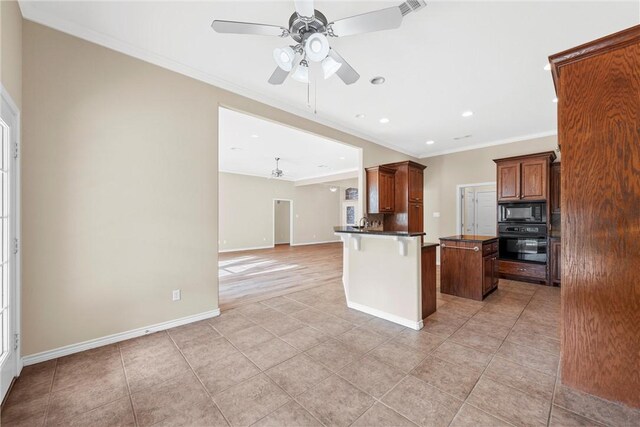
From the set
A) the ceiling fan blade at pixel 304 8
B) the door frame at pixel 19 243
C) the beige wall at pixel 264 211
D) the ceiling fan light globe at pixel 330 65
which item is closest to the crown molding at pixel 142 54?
the door frame at pixel 19 243

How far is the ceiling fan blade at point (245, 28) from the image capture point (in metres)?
1.81

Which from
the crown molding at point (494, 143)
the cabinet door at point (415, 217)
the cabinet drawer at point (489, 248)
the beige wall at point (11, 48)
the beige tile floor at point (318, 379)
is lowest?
the beige tile floor at point (318, 379)

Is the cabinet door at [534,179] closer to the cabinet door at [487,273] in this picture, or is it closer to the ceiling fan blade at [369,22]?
the cabinet door at [487,273]

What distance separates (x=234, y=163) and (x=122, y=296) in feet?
19.7

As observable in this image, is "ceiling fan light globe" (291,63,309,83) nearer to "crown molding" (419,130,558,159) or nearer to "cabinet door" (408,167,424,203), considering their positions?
"cabinet door" (408,167,424,203)

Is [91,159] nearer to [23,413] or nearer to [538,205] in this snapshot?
[23,413]

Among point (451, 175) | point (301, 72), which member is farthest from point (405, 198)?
point (301, 72)

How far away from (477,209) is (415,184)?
1.82 meters

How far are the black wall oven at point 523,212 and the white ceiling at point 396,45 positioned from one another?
163 centimetres

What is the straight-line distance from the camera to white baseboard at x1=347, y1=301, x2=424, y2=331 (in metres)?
2.87

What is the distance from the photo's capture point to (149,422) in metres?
1.59

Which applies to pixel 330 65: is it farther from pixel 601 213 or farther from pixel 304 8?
pixel 601 213

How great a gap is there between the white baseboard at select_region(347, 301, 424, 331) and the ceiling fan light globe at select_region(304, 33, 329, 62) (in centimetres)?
273

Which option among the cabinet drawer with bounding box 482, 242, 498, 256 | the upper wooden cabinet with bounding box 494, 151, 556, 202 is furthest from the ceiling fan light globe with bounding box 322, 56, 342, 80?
the upper wooden cabinet with bounding box 494, 151, 556, 202
